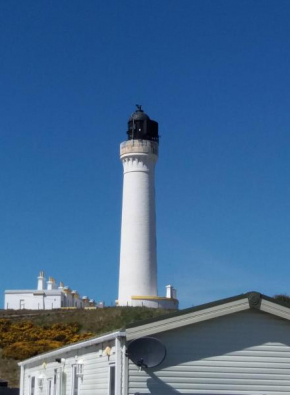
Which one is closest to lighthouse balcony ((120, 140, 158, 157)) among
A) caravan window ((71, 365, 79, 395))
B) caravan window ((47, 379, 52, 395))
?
caravan window ((47, 379, 52, 395))

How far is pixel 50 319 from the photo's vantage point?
71812mm

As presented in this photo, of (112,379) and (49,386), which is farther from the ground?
(49,386)

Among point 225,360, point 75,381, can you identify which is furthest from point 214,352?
point 75,381

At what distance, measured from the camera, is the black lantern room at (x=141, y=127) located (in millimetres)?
75938

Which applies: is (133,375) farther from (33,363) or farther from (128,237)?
(128,237)

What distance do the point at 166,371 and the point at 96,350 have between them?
265cm

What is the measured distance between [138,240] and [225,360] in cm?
5139

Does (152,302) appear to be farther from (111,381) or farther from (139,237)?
(111,381)

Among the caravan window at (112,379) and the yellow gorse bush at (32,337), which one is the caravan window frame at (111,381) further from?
the yellow gorse bush at (32,337)

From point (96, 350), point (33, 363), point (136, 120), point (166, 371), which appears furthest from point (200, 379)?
point (136, 120)

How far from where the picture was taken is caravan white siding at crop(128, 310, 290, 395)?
1850 centimetres

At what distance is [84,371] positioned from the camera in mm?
21594

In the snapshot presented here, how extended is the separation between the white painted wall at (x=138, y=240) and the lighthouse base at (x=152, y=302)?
33 cm

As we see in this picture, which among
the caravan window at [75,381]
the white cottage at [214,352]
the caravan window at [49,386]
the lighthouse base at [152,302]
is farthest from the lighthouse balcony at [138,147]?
the white cottage at [214,352]
